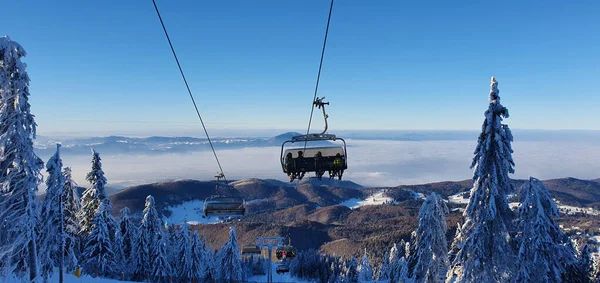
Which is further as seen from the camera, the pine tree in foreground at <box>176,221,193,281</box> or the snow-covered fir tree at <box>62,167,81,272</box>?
the pine tree in foreground at <box>176,221,193,281</box>

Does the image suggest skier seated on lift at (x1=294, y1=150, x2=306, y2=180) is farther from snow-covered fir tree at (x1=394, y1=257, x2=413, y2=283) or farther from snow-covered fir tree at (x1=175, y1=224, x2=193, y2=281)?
snow-covered fir tree at (x1=394, y1=257, x2=413, y2=283)

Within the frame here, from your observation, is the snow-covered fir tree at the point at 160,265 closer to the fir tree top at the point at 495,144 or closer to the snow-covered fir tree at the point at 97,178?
the snow-covered fir tree at the point at 97,178

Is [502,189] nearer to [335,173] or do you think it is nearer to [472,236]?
[472,236]

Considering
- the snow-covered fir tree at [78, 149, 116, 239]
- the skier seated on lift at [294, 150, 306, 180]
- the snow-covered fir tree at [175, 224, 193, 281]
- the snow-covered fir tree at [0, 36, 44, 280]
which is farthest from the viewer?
Result: the snow-covered fir tree at [175, 224, 193, 281]

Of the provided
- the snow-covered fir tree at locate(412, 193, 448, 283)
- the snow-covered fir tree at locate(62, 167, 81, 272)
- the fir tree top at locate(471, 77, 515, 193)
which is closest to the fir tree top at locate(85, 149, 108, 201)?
the snow-covered fir tree at locate(62, 167, 81, 272)

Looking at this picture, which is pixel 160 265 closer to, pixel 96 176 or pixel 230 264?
pixel 96 176

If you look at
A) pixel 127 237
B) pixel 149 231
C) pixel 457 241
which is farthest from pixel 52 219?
pixel 457 241
